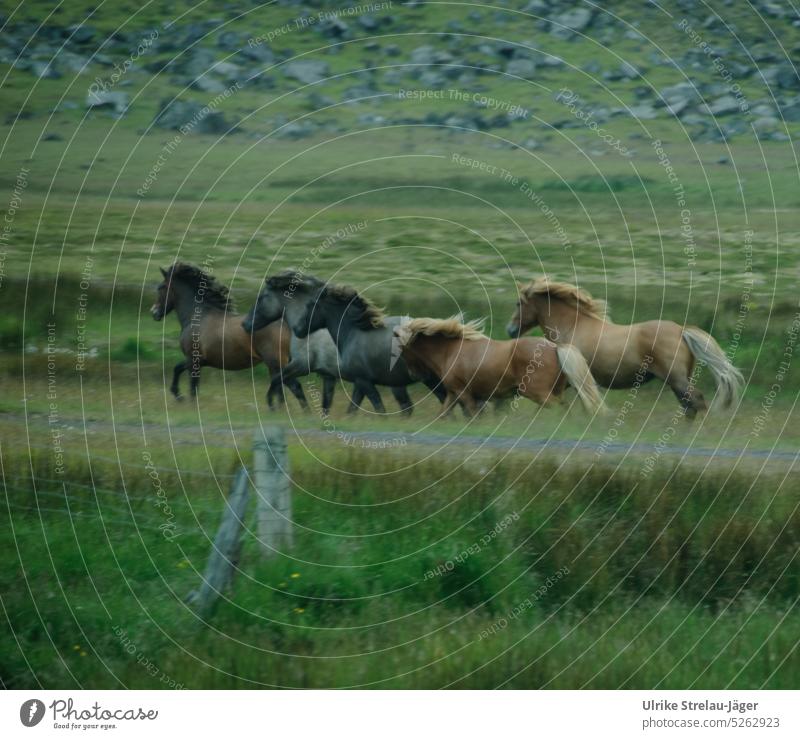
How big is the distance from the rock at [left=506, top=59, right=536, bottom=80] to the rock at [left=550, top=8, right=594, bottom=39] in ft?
2.53

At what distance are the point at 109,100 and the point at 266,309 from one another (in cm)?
664

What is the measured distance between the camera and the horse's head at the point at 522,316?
1925 cm

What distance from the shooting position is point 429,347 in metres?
18.4

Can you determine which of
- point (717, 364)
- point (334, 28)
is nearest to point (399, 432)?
point (717, 364)

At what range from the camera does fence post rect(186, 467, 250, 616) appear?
13200mm

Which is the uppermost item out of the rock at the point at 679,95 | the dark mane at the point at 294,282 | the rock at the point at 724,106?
the rock at the point at 679,95

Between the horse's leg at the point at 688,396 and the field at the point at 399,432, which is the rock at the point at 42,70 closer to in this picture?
the field at the point at 399,432

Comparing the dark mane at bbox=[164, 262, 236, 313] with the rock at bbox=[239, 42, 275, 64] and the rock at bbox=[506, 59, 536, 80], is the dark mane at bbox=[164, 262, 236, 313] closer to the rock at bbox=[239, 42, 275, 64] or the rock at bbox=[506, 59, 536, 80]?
the rock at bbox=[239, 42, 275, 64]

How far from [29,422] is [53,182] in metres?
7.01

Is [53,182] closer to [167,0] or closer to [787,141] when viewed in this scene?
[167,0]

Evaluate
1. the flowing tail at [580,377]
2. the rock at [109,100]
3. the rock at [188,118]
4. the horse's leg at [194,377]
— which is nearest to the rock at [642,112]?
the rock at [188,118]

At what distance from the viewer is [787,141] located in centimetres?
2386

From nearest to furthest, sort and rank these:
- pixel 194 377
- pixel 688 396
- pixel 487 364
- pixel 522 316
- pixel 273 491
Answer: pixel 273 491
pixel 487 364
pixel 688 396
pixel 522 316
pixel 194 377

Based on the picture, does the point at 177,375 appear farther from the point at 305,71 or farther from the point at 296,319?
the point at 305,71
